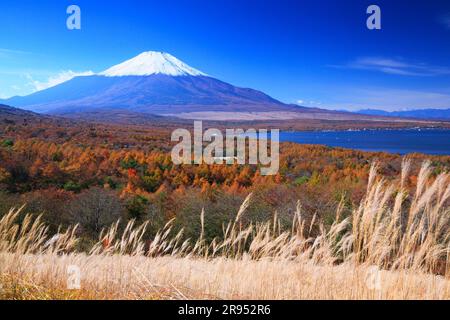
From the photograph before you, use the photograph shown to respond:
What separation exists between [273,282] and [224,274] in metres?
0.53

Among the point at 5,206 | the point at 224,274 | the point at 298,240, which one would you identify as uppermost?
the point at 298,240

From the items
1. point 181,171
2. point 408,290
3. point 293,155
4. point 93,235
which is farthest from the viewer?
point 293,155

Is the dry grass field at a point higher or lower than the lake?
higher

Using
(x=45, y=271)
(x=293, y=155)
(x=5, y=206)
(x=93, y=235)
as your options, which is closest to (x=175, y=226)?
(x=93, y=235)

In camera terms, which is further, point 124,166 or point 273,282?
point 124,166

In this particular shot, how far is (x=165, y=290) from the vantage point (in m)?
3.20

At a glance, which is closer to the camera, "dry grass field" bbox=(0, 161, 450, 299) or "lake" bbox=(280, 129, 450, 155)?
"dry grass field" bbox=(0, 161, 450, 299)

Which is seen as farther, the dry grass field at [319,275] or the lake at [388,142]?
the lake at [388,142]

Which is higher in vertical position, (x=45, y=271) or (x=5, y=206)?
(x=45, y=271)

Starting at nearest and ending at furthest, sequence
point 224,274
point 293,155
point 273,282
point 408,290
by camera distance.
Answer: point 408,290 < point 273,282 < point 224,274 < point 293,155

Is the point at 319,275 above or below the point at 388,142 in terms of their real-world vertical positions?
above

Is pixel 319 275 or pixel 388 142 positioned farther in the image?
pixel 388 142

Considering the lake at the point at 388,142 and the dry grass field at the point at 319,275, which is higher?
the dry grass field at the point at 319,275
